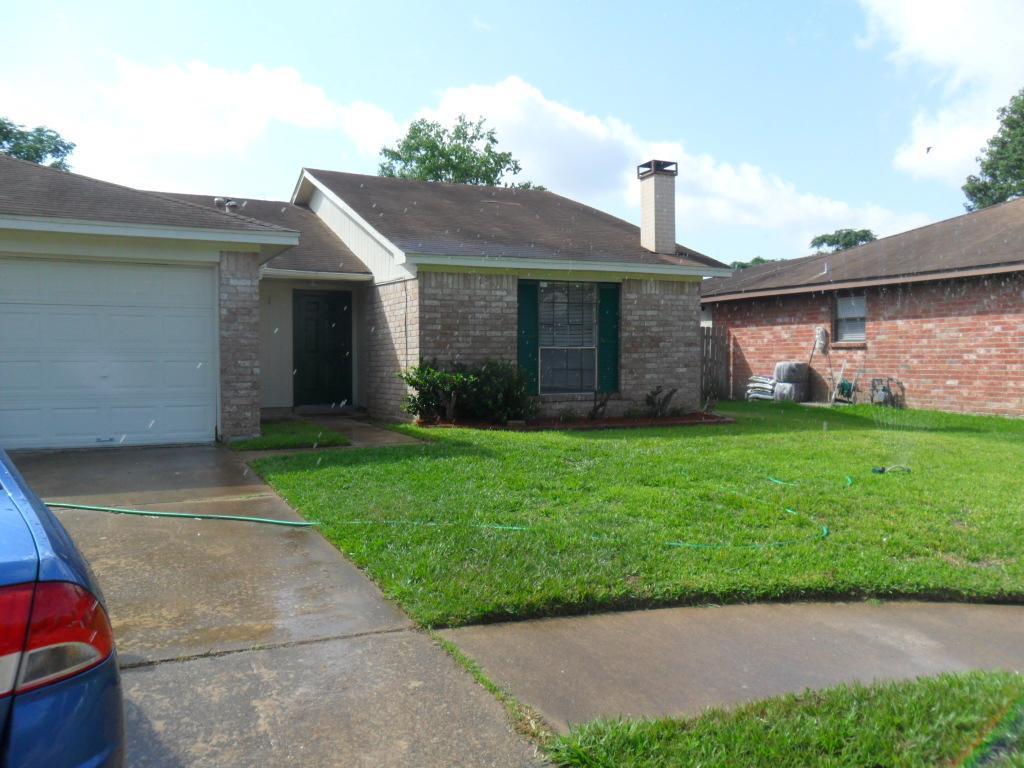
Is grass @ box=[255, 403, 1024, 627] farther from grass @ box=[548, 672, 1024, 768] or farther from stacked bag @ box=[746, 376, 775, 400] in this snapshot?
stacked bag @ box=[746, 376, 775, 400]

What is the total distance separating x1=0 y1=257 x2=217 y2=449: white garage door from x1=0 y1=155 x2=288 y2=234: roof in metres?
0.65

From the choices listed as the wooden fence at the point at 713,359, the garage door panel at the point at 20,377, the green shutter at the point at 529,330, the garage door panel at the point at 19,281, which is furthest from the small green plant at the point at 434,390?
the wooden fence at the point at 713,359

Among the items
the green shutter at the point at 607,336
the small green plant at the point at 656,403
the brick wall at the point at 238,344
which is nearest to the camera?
the brick wall at the point at 238,344

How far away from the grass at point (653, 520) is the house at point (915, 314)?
19.8 feet

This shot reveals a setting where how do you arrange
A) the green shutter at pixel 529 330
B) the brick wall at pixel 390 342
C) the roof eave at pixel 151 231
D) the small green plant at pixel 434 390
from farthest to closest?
the green shutter at pixel 529 330
the brick wall at pixel 390 342
the small green plant at pixel 434 390
the roof eave at pixel 151 231

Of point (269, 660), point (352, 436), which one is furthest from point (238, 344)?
point (269, 660)

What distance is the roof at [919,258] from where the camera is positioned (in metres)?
16.1

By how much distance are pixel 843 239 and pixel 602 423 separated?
50.2 m

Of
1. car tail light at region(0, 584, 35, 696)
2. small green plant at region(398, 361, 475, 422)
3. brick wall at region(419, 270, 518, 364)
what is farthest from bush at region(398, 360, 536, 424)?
car tail light at region(0, 584, 35, 696)

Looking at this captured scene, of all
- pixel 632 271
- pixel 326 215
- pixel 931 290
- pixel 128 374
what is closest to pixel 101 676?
pixel 128 374

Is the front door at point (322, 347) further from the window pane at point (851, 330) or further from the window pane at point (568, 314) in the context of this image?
the window pane at point (851, 330)

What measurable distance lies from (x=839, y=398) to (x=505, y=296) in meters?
8.98

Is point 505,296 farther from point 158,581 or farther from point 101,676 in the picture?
point 101,676

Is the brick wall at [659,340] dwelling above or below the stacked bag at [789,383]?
above
